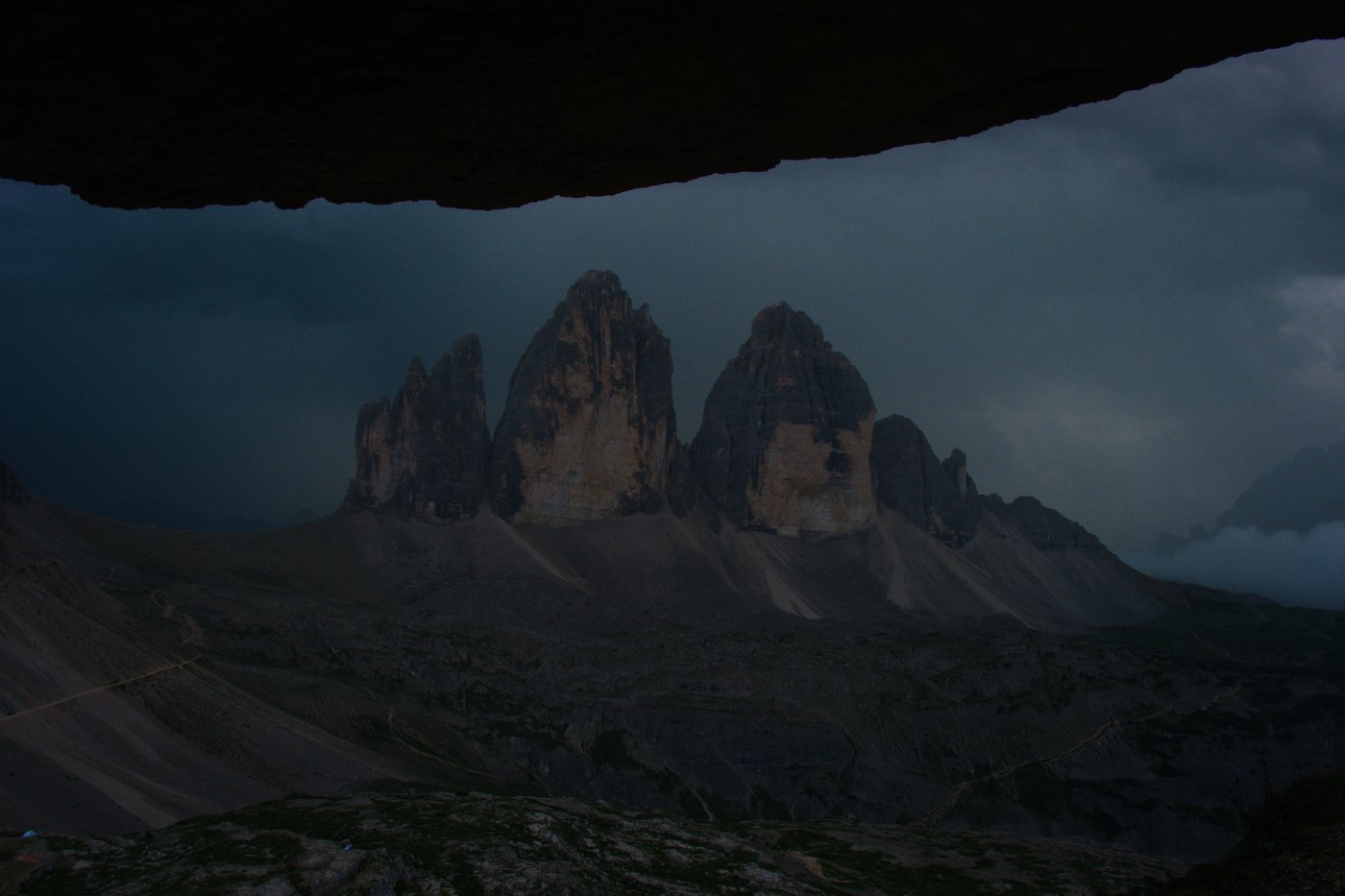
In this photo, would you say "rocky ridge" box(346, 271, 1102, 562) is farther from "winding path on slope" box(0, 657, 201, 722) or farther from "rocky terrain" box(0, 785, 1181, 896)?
"rocky terrain" box(0, 785, 1181, 896)

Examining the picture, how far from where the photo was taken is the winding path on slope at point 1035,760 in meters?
69.1

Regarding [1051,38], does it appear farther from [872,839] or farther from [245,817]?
[872,839]

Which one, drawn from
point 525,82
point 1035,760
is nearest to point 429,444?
point 1035,760

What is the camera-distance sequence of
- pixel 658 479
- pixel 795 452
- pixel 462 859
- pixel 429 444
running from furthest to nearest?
1. pixel 795 452
2. pixel 658 479
3. pixel 429 444
4. pixel 462 859

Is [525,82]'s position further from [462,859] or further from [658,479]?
[658,479]

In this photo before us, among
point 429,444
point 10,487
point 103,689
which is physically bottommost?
point 103,689

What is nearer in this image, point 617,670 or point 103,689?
point 103,689

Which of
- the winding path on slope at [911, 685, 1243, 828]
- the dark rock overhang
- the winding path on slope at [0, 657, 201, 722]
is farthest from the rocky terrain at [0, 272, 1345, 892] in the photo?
the dark rock overhang

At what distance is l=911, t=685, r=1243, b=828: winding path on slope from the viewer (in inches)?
2721

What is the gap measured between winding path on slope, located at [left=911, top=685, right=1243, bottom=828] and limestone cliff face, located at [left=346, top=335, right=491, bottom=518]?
116496 mm

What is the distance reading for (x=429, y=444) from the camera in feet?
551

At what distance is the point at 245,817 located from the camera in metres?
29.7

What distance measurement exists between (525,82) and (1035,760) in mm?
85821

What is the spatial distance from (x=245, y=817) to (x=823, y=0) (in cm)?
3414
